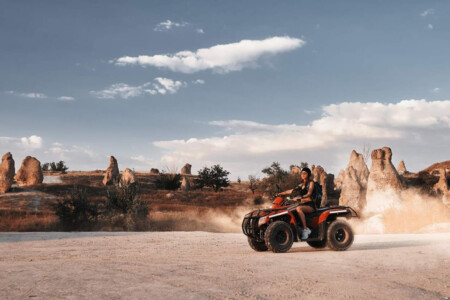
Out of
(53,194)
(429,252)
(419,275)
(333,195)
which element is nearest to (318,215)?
(429,252)

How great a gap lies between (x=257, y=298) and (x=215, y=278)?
1.38 metres

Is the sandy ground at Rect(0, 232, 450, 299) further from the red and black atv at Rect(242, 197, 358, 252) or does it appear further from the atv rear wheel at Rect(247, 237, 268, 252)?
the atv rear wheel at Rect(247, 237, 268, 252)

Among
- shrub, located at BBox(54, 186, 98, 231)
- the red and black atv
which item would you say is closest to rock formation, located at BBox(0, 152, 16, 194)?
shrub, located at BBox(54, 186, 98, 231)

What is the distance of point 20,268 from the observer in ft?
26.4

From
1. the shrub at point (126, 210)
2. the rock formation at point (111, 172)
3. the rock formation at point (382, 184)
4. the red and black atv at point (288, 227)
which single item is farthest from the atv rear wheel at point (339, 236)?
the rock formation at point (111, 172)

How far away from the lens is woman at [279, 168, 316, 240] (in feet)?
36.9

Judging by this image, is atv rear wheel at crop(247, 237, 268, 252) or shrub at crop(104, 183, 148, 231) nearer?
atv rear wheel at crop(247, 237, 268, 252)

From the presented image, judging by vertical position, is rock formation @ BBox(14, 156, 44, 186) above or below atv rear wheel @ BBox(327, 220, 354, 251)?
above

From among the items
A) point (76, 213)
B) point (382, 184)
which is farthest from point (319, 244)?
point (382, 184)

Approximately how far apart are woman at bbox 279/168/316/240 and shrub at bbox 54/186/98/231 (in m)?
18.0

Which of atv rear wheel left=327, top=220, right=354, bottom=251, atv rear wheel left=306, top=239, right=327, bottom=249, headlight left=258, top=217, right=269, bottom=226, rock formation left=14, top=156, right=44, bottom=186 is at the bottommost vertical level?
atv rear wheel left=306, top=239, right=327, bottom=249

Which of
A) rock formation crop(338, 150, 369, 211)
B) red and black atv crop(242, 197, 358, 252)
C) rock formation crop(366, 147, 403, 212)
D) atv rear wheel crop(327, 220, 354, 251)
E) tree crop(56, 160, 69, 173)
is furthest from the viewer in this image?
tree crop(56, 160, 69, 173)

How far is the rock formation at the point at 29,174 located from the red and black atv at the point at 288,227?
167 feet

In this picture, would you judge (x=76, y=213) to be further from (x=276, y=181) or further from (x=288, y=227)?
(x=276, y=181)
